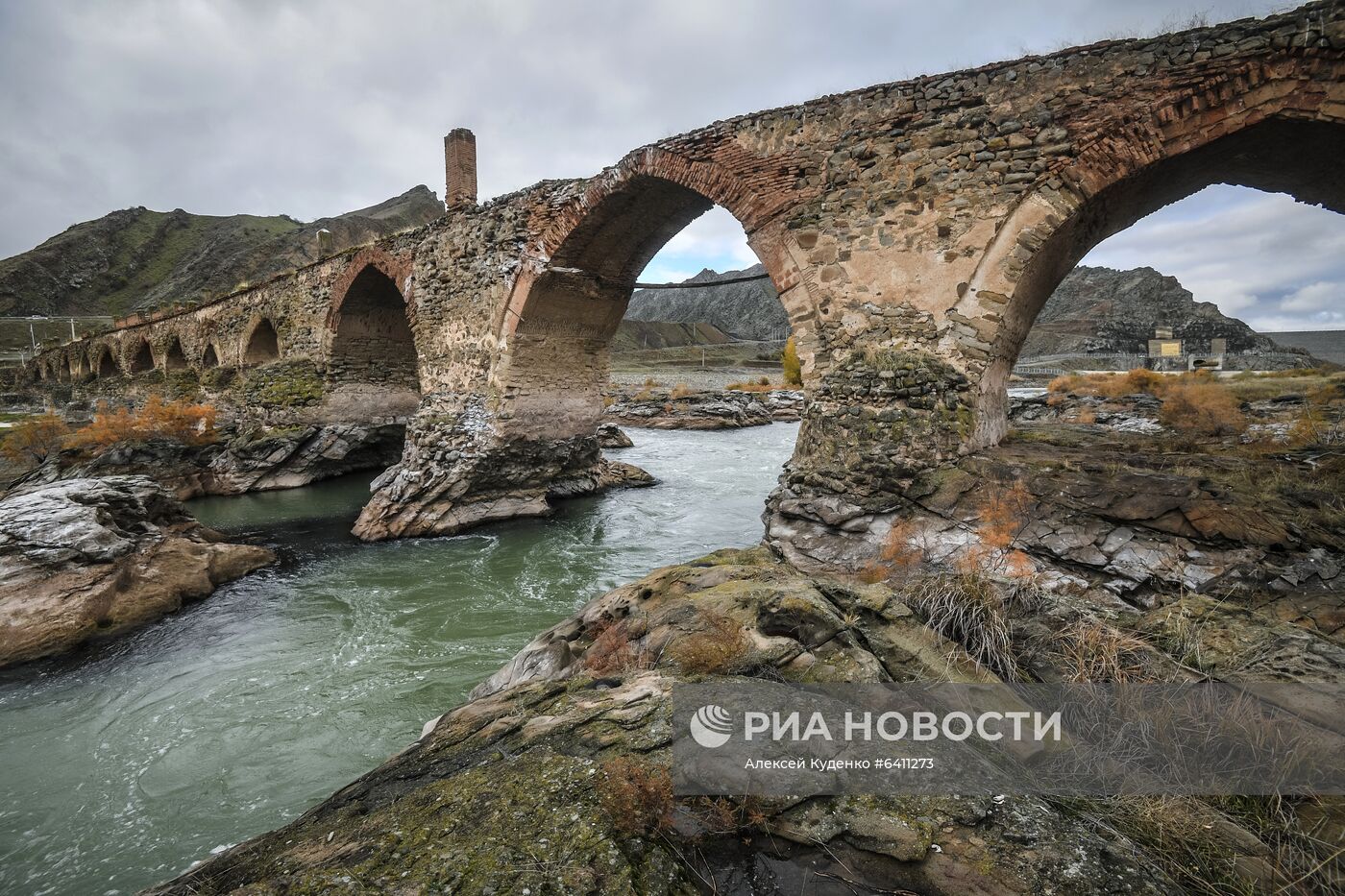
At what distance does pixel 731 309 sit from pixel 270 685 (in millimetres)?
111752

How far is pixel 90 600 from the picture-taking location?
19.9 ft

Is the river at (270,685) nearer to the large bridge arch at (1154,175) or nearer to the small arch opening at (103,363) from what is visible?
the large bridge arch at (1154,175)

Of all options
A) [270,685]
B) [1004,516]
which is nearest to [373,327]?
[270,685]

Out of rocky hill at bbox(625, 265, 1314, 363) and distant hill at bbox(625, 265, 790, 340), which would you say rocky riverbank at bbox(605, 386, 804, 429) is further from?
distant hill at bbox(625, 265, 790, 340)

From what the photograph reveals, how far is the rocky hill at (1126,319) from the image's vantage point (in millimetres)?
35156

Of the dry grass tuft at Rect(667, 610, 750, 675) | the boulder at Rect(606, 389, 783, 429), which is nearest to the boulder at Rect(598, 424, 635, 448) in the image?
the boulder at Rect(606, 389, 783, 429)

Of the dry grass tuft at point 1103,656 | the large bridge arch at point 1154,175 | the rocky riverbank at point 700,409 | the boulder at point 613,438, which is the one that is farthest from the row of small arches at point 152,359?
the dry grass tuft at point 1103,656

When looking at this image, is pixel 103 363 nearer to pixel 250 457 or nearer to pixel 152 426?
pixel 152 426

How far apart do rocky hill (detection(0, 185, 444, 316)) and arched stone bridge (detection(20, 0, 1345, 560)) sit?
170 ft

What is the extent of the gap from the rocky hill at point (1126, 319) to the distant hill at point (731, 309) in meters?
40.9

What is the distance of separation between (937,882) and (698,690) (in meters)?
1.06

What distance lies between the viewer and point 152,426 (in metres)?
13.6

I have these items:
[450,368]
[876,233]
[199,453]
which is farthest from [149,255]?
[876,233]

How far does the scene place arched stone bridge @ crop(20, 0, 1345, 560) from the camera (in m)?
5.13
